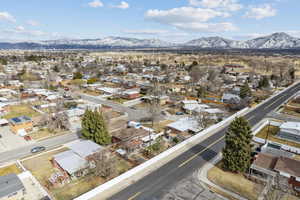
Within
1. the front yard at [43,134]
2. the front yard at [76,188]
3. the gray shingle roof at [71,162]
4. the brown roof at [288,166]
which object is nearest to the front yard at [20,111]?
the front yard at [43,134]

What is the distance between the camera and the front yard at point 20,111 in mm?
45906

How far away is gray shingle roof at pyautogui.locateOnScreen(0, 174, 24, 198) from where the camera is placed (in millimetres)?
19378

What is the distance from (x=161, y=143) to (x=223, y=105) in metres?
30.4

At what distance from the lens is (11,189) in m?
19.7

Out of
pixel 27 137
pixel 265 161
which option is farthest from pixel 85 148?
pixel 265 161

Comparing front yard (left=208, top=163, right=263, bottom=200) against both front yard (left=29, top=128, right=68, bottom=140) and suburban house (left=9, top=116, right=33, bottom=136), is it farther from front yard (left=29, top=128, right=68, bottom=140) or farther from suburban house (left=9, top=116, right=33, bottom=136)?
suburban house (left=9, top=116, right=33, bottom=136)

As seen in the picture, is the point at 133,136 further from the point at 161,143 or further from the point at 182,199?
the point at 182,199

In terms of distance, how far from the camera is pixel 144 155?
2845 cm

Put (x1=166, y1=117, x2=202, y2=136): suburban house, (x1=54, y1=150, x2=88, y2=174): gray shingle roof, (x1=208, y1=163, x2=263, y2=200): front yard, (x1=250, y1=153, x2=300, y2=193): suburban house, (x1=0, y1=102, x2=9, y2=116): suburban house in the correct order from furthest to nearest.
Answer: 1. (x1=0, y1=102, x2=9, y2=116): suburban house
2. (x1=166, y1=117, x2=202, y2=136): suburban house
3. (x1=54, y1=150, x2=88, y2=174): gray shingle roof
4. (x1=250, y1=153, x2=300, y2=193): suburban house
5. (x1=208, y1=163, x2=263, y2=200): front yard

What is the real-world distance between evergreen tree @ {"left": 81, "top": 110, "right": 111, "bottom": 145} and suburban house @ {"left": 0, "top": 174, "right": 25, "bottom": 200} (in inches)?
450

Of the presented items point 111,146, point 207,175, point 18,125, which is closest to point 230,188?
point 207,175

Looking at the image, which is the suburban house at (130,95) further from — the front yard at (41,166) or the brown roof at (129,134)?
the front yard at (41,166)

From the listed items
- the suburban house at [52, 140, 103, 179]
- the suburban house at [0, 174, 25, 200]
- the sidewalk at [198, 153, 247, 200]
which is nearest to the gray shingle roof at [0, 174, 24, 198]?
the suburban house at [0, 174, 25, 200]

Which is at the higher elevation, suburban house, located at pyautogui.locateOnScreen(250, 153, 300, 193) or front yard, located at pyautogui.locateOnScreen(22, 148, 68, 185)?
suburban house, located at pyautogui.locateOnScreen(250, 153, 300, 193)
